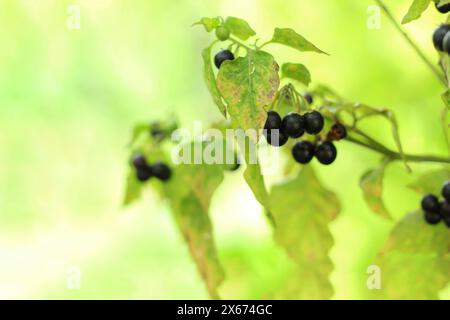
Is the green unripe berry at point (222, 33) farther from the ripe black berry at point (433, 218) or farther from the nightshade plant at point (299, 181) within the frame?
the ripe black berry at point (433, 218)

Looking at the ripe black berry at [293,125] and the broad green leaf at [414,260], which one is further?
the broad green leaf at [414,260]

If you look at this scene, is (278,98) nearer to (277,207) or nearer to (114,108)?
(277,207)

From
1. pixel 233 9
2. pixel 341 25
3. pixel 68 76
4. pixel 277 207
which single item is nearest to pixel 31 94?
pixel 68 76

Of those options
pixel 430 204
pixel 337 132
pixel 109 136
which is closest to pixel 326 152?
pixel 337 132

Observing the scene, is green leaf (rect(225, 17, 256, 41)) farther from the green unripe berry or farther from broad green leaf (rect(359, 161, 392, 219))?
broad green leaf (rect(359, 161, 392, 219))

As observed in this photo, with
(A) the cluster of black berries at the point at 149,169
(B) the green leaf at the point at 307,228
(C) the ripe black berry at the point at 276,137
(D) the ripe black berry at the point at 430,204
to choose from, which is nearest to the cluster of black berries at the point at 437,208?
(D) the ripe black berry at the point at 430,204

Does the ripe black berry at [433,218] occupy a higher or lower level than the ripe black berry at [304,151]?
lower

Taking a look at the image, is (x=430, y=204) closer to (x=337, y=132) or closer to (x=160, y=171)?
(x=337, y=132)
